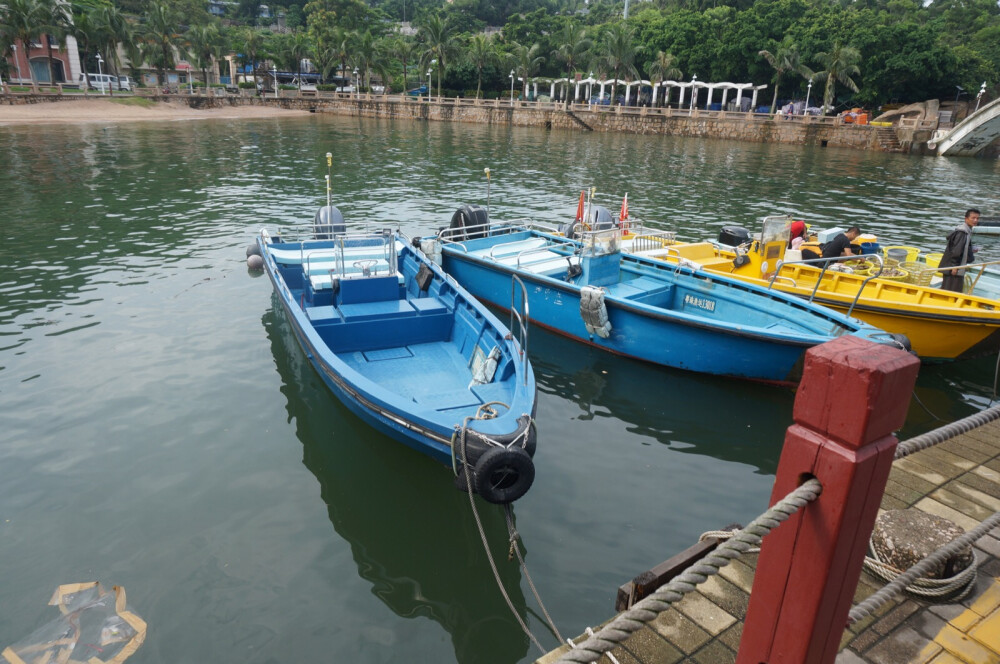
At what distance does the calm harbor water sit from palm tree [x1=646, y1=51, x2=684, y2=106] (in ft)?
217

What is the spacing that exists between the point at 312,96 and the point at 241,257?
77.6m

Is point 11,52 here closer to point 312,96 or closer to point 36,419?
point 312,96

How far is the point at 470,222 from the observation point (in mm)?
17547

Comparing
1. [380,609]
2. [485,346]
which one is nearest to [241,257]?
[485,346]

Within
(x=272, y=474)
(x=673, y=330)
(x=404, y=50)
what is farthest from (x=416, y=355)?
(x=404, y=50)

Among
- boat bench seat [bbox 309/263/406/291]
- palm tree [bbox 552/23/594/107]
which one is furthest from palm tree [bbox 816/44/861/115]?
boat bench seat [bbox 309/263/406/291]

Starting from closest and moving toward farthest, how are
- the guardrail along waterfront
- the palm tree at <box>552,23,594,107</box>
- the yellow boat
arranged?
1. the yellow boat
2. the guardrail along waterfront
3. the palm tree at <box>552,23,594,107</box>

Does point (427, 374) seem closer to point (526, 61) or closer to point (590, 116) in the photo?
point (590, 116)

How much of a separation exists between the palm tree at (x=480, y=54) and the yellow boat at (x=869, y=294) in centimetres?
7158

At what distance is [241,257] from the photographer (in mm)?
19531

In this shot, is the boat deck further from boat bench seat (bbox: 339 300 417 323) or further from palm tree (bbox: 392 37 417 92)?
palm tree (bbox: 392 37 417 92)

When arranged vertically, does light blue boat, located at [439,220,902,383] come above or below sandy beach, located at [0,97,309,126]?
below

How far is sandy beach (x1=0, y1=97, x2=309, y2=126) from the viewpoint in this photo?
2340 inches

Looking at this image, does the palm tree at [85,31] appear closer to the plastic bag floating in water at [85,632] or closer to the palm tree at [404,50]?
the palm tree at [404,50]
